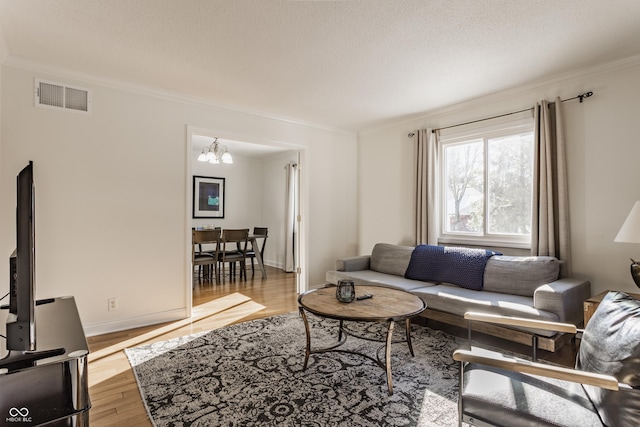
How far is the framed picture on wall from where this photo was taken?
6.93m

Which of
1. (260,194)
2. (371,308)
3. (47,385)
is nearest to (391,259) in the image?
(371,308)

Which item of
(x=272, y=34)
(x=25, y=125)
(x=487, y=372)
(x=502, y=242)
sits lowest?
(x=487, y=372)

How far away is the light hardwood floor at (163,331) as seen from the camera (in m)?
2.04

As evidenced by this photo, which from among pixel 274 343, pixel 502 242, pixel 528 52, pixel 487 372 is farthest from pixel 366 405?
pixel 528 52

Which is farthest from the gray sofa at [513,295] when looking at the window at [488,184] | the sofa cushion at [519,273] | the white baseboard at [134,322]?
the white baseboard at [134,322]

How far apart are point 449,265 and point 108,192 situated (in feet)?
11.9

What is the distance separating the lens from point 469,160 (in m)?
4.09

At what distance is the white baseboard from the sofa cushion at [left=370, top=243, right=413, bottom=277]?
2.41 m

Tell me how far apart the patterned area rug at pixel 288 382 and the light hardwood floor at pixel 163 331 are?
0.32 feet

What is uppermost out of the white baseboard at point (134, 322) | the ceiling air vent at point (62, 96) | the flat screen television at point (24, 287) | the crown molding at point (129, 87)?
the crown molding at point (129, 87)

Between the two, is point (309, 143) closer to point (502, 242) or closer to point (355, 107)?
point (355, 107)

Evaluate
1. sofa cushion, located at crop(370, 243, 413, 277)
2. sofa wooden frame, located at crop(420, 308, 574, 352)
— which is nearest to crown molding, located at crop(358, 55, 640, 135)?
sofa cushion, located at crop(370, 243, 413, 277)

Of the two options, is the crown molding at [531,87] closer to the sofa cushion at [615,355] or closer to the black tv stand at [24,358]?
the sofa cushion at [615,355]

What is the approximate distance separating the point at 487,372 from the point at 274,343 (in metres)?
1.90
